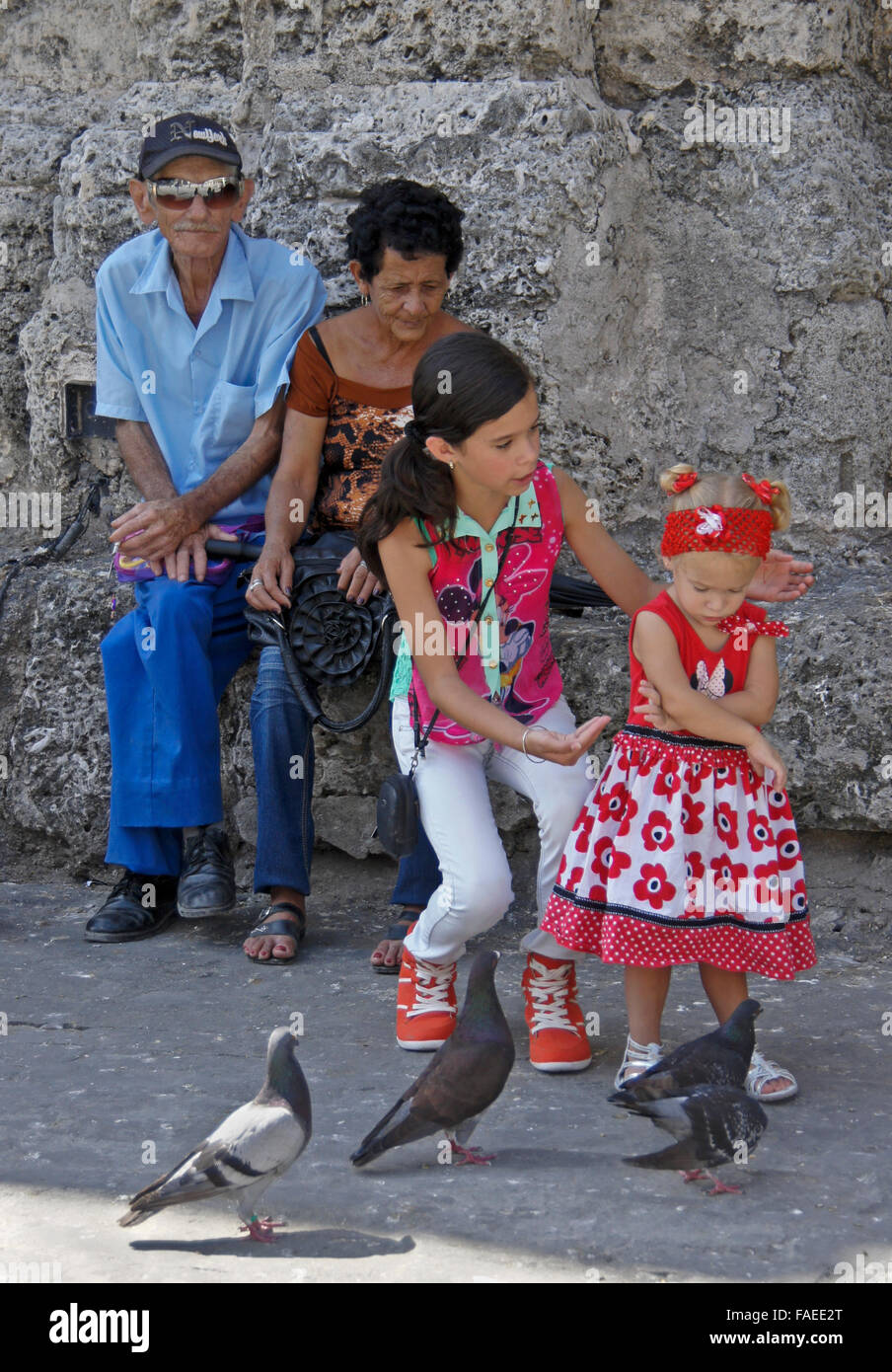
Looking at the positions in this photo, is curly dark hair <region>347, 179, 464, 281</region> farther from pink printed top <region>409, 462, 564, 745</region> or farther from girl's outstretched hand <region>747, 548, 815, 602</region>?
girl's outstretched hand <region>747, 548, 815, 602</region>

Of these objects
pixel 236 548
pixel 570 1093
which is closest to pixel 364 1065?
pixel 570 1093

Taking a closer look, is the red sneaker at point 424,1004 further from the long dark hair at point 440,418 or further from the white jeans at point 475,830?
the long dark hair at point 440,418

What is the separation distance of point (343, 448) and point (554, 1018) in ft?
5.15

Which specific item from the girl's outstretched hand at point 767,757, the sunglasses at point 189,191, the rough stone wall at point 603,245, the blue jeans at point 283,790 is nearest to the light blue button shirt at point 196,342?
the sunglasses at point 189,191

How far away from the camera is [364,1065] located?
2887 millimetres

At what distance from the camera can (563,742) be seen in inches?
103

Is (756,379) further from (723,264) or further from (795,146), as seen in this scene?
(795,146)

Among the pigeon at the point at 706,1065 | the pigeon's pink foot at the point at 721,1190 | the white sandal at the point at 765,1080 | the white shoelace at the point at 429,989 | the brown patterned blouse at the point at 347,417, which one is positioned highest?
the brown patterned blouse at the point at 347,417

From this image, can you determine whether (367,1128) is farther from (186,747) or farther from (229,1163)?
(186,747)

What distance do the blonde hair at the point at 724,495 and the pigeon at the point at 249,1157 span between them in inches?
46.7

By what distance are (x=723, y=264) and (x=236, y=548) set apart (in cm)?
149

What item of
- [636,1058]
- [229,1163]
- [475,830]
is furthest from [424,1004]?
[229,1163]

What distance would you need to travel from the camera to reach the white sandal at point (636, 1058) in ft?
8.86

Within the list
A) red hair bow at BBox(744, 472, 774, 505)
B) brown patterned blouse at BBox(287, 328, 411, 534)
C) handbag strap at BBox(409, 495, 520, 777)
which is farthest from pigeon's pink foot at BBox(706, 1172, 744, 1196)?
brown patterned blouse at BBox(287, 328, 411, 534)
